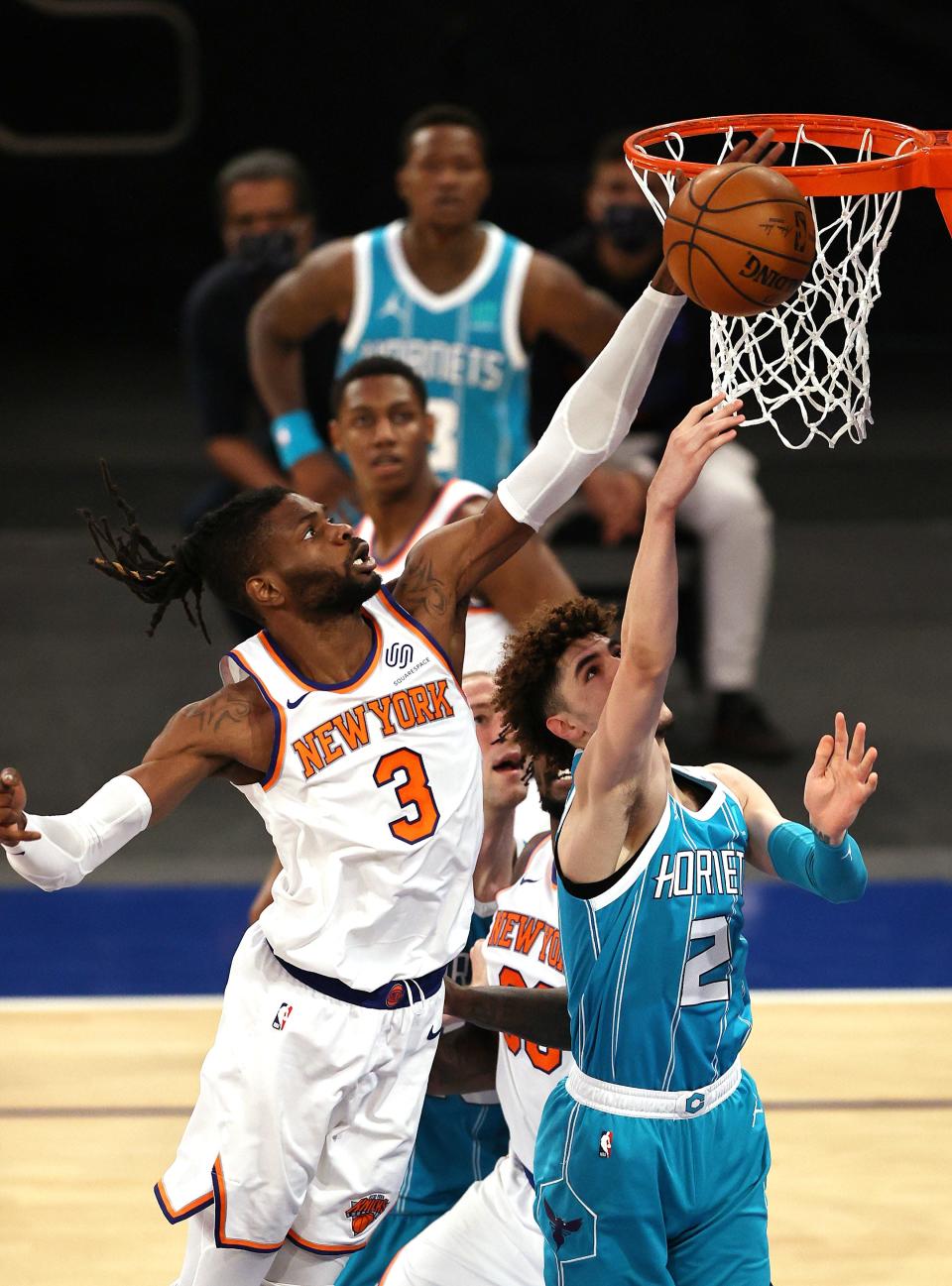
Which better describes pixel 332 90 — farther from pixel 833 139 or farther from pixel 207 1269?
pixel 207 1269

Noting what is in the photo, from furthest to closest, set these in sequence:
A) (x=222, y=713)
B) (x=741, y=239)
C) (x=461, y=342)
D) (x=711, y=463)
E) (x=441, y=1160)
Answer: (x=711, y=463), (x=461, y=342), (x=441, y=1160), (x=222, y=713), (x=741, y=239)

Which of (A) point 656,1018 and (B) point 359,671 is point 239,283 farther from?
(A) point 656,1018

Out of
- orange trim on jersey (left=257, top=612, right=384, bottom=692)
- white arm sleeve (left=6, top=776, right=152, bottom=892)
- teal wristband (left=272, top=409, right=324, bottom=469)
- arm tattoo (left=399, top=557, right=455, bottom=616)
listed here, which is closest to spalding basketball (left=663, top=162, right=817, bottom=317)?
arm tattoo (left=399, top=557, right=455, bottom=616)

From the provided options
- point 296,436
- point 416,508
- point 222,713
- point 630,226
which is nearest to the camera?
point 222,713

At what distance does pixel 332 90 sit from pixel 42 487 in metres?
3.55

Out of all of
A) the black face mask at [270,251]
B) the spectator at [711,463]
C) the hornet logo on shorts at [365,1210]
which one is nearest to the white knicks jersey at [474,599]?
the hornet logo on shorts at [365,1210]

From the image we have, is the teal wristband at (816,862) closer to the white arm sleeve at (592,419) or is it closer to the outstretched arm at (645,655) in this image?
Result: the outstretched arm at (645,655)

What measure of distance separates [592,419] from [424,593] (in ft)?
1.47

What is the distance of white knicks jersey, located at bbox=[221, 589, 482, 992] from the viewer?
3514mm

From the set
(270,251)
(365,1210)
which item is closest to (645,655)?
(365,1210)

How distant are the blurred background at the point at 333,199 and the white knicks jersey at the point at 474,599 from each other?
4070 mm

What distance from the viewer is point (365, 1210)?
355cm

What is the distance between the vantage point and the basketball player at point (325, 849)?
3479 mm

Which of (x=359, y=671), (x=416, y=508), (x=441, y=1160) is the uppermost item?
(x=359, y=671)
